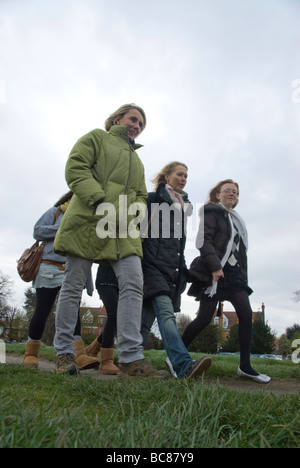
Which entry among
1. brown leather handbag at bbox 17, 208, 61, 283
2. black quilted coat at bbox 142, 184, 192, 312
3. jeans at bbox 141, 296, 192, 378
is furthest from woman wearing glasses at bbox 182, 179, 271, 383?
brown leather handbag at bbox 17, 208, 61, 283

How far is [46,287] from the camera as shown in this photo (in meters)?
4.65

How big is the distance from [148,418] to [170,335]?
2.03m

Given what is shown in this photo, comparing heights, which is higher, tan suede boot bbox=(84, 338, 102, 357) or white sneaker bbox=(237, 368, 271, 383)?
tan suede boot bbox=(84, 338, 102, 357)

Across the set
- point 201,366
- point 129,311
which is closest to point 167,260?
point 129,311

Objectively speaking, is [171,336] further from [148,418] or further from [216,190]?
[216,190]

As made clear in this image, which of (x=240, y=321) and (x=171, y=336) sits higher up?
(x=240, y=321)

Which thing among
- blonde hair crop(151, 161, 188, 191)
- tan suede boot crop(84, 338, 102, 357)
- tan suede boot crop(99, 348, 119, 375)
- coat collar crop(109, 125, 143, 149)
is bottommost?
tan suede boot crop(99, 348, 119, 375)

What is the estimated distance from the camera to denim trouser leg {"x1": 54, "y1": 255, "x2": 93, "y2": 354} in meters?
3.66

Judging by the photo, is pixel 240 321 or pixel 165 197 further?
pixel 240 321

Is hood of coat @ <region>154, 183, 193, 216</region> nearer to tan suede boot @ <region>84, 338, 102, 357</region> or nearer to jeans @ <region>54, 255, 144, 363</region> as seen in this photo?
jeans @ <region>54, 255, 144, 363</region>

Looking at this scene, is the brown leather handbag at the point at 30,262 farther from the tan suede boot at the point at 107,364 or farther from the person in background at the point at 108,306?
the tan suede boot at the point at 107,364

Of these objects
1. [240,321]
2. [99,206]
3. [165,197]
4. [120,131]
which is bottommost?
[240,321]

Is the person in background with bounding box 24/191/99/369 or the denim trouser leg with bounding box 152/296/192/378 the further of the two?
the person in background with bounding box 24/191/99/369
